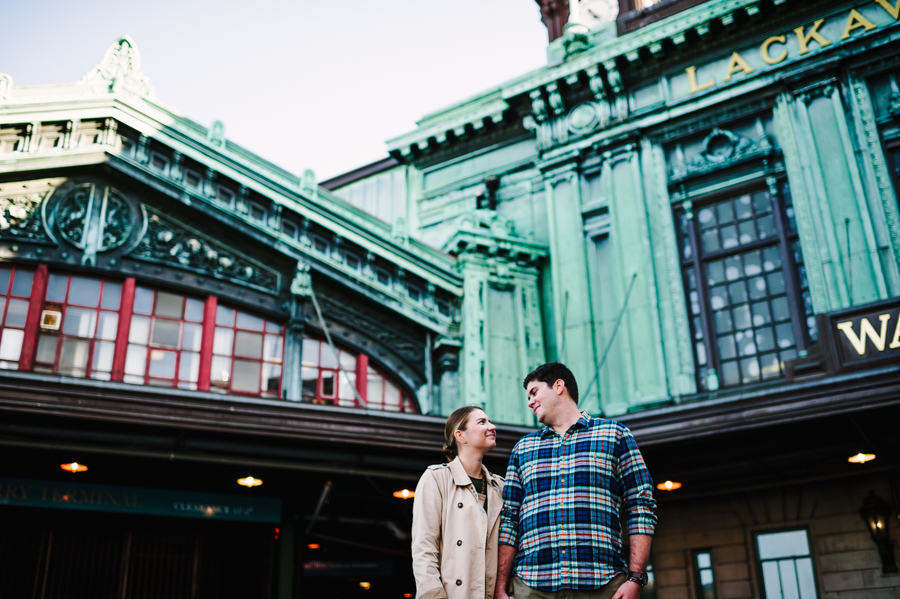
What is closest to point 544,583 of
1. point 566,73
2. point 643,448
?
point 643,448

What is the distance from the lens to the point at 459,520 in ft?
16.1

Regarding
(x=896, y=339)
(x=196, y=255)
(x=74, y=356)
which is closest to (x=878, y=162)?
(x=896, y=339)

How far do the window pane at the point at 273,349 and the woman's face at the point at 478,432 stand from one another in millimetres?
11561

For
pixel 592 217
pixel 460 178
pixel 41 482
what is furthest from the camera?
pixel 460 178

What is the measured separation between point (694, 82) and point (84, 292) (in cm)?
1286

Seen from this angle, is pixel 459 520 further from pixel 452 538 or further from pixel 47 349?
pixel 47 349

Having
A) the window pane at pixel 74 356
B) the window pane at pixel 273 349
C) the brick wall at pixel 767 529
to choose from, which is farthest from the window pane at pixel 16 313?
the brick wall at pixel 767 529

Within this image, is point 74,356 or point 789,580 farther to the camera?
point 74,356

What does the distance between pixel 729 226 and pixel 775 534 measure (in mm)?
5962

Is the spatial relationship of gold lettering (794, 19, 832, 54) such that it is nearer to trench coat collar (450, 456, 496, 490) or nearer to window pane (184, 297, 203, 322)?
window pane (184, 297, 203, 322)

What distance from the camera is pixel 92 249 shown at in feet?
50.6

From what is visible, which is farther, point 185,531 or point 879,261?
point 879,261

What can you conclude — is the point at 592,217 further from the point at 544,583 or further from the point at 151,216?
the point at 544,583

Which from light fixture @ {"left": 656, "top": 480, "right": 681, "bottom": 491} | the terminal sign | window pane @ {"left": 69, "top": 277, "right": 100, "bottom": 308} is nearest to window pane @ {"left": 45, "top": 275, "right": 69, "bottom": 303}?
window pane @ {"left": 69, "top": 277, "right": 100, "bottom": 308}
